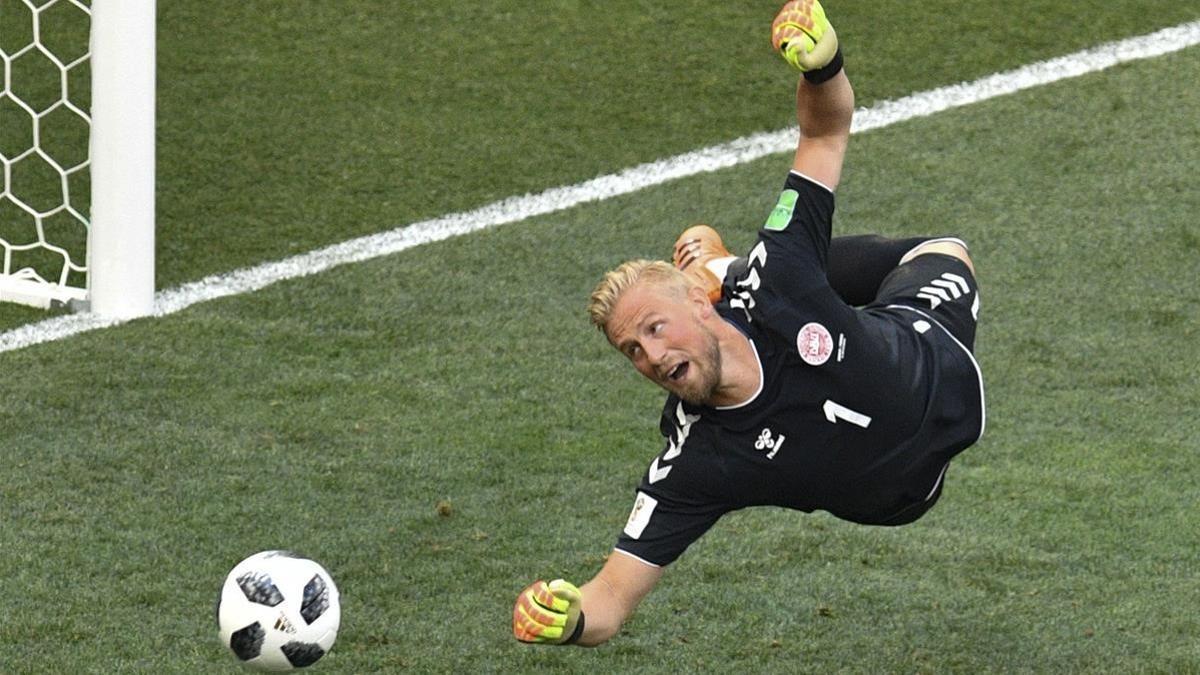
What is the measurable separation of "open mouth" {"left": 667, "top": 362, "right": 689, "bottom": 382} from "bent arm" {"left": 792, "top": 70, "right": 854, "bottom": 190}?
0.61 meters

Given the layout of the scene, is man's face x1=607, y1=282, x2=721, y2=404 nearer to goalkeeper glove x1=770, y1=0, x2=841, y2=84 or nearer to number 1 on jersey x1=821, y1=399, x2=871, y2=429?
number 1 on jersey x1=821, y1=399, x2=871, y2=429

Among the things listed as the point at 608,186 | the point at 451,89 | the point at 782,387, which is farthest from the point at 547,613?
the point at 451,89

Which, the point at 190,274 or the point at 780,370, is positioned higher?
the point at 780,370

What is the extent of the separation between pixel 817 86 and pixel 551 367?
9.37 ft

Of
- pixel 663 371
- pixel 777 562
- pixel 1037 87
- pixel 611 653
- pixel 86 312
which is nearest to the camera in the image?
pixel 663 371

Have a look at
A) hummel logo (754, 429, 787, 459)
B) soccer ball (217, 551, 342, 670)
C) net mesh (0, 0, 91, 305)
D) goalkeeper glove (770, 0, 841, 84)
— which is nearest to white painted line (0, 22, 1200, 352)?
net mesh (0, 0, 91, 305)

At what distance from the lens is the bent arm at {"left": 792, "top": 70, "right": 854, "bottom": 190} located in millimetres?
4723

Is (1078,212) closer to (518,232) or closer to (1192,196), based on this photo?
(1192,196)

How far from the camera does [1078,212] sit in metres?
8.61

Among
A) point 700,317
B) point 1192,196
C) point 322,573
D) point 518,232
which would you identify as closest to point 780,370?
point 700,317

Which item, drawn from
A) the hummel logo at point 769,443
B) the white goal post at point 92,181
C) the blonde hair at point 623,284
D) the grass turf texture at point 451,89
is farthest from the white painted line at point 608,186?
the hummel logo at point 769,443

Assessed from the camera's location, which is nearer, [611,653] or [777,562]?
[611,653]

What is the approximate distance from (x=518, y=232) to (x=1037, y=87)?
2.81 meters

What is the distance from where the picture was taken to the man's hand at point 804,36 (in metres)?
4.48
